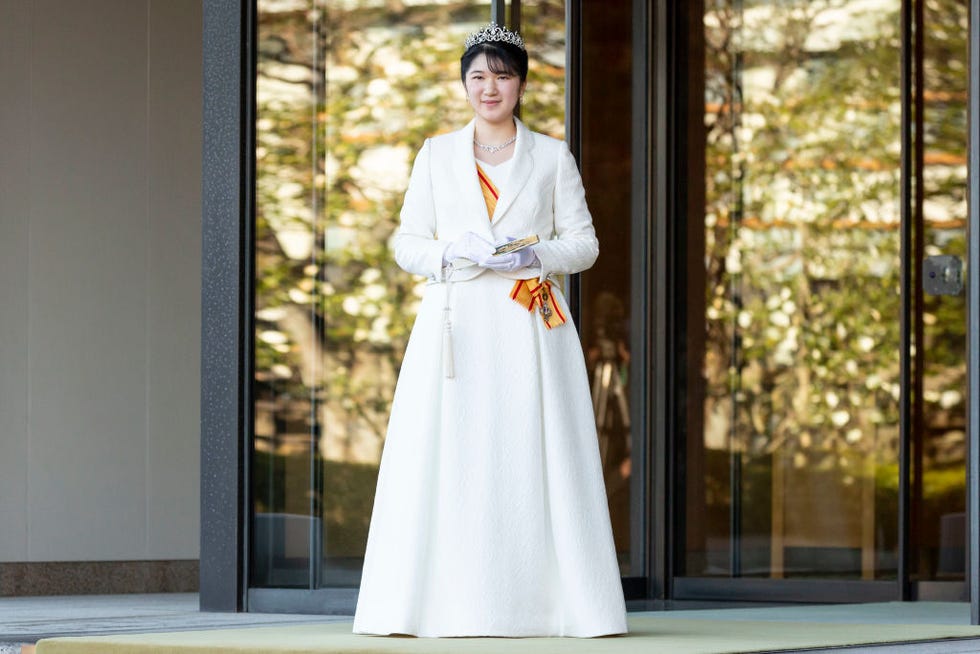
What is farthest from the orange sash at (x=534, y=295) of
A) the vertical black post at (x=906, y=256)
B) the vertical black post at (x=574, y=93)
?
the vertical black post at (x=906, y=256)

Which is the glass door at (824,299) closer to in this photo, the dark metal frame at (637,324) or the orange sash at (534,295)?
the dark metal frame at (637,324)

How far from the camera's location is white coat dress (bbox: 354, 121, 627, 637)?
13.9ft

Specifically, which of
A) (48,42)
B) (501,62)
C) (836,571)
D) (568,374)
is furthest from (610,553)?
(48,42)

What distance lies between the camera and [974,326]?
4.98m

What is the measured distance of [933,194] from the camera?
6.77 metres

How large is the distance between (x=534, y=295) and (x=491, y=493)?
0.53 metres

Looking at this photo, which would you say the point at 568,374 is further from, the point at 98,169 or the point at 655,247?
the point at 98,169

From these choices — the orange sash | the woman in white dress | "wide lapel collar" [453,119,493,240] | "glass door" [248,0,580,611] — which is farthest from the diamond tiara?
"glass door" [248,0,580,611]

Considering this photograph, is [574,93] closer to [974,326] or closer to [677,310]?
[677,310]

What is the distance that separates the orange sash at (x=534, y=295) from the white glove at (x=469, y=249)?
11 centimetres

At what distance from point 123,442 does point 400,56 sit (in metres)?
2.74

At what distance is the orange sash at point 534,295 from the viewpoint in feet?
14.3

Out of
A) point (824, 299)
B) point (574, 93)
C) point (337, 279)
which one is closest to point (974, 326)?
point (574, 93)

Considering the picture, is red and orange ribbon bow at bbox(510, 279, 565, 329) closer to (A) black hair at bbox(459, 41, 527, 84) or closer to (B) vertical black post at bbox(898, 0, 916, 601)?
(A) black hair at bbox(459, 41, 527, 84)
